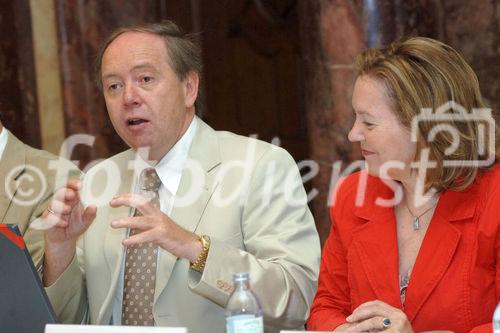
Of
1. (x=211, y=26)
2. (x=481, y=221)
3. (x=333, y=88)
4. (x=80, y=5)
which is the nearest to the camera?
(x=481, y=221)

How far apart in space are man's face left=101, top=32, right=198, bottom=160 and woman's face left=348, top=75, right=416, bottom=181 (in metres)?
0.66

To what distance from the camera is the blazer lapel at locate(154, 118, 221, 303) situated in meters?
2.98

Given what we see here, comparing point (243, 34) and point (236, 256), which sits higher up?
point (243, 34)

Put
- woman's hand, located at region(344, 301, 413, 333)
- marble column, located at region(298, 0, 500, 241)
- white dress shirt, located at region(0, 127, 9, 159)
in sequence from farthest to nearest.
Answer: marble column, located at region(298, 0, 500, 241)
white dress shirt, located at region(0, 127, 9, 159)
woman's hand, located at region(344, 301, 413, 333)

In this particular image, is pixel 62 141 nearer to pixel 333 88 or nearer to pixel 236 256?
pixel 333 88

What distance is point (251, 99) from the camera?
20.4ft

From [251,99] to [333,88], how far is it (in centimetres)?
210

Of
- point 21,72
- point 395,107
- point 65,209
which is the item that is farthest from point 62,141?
point 395,107

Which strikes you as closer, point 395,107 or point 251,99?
point 395,107

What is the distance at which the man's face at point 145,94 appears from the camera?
10.1 feet

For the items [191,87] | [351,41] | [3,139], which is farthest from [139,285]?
[351,41]

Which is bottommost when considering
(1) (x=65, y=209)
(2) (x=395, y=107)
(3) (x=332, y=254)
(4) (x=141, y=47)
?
(3) (x=332, y=254)

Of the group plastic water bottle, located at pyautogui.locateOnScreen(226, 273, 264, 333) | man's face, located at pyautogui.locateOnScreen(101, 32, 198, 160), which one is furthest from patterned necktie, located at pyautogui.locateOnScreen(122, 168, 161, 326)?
plastic water bottle, located at pyautogui.locateOnScreen(226, 273, 264, 333)

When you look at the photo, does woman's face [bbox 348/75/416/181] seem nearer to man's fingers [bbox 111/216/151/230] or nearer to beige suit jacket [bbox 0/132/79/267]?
man's fingers [bbox 111/216/151/230]
